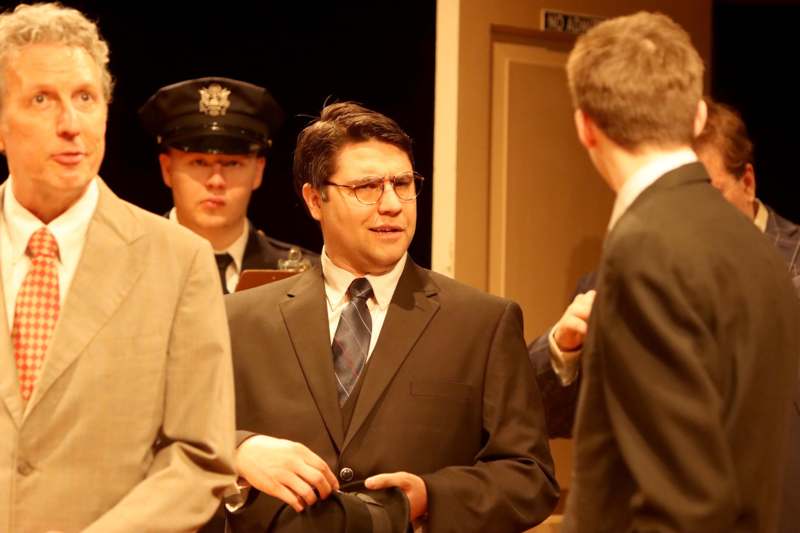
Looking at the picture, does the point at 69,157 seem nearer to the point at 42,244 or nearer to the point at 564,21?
the point at 42,244

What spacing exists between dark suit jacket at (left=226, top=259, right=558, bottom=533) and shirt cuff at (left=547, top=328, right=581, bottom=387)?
0.20 ft

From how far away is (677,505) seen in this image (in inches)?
60.4

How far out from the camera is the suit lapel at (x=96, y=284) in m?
1.85

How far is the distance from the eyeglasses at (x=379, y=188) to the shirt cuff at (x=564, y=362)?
409mm

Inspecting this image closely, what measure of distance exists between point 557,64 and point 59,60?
80.0 inches

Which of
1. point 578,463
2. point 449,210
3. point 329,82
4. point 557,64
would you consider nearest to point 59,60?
point 578,463

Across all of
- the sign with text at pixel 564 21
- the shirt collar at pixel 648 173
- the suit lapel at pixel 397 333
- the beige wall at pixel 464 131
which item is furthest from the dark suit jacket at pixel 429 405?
the sign with text at pixel 564 21

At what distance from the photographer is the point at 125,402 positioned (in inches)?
73.9

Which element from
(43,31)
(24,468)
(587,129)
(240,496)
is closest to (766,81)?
(240,496)

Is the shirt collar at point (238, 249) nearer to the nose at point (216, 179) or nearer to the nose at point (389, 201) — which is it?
the nose at point (216, 179)

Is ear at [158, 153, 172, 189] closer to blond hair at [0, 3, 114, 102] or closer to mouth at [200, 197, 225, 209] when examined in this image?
mouth at [200, 197, 225, 209]

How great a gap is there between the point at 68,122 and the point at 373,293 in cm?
82

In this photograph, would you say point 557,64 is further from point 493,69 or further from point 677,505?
point 677,505

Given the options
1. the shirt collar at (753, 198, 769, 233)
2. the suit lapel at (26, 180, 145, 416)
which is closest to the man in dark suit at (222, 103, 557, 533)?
the suit lapel at (26, 180, 145, 416)
